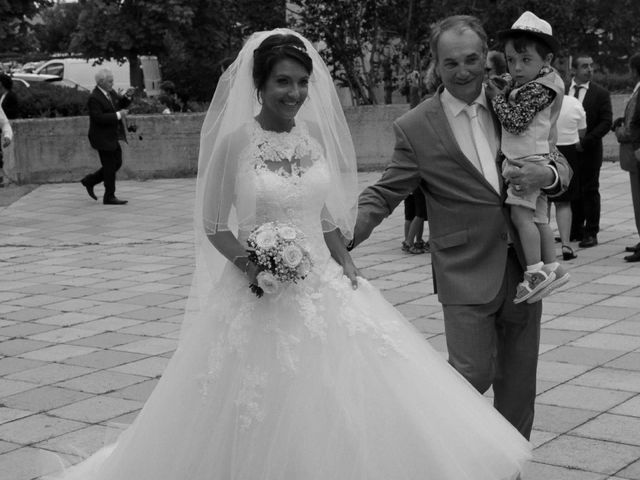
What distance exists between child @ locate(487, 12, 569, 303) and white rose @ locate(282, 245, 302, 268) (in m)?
0.91

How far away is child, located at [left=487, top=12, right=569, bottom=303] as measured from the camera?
4.41 m

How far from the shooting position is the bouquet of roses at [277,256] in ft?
13.9

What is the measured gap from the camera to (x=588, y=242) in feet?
36.3

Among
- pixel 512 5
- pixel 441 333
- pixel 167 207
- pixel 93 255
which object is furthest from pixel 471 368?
pixel 512 5

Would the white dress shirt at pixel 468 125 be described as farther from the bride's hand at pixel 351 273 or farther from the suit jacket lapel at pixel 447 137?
the bride's hand at pixel 351 273

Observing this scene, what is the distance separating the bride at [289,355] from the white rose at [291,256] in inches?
3.9

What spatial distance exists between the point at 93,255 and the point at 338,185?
7585 mm

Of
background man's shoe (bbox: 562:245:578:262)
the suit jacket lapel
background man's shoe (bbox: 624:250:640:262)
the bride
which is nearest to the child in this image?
the suit jacket lapel

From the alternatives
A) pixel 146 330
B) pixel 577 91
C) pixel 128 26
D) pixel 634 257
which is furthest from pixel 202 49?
pixel 146 330

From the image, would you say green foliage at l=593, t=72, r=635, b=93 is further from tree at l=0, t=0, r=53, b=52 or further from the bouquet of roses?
the bouquet of roses

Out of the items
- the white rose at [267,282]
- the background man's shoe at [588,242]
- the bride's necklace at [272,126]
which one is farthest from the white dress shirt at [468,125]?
the background man's shoe at [588,242]

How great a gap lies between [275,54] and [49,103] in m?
14.9

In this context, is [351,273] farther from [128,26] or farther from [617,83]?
[128,26]

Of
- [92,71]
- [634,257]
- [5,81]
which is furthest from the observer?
[92,71]
